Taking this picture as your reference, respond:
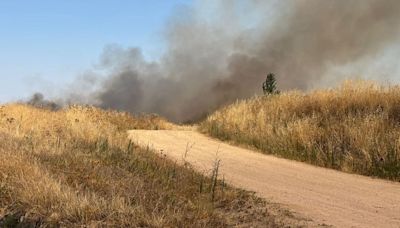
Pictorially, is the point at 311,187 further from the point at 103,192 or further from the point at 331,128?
the point at 331,128

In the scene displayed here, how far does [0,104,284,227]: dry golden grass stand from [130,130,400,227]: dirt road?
0.78m

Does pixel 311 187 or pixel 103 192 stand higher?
pixel 311 187

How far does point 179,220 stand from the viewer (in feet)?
22.9

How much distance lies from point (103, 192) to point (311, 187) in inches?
152

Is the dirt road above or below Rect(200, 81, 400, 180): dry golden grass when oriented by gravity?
below

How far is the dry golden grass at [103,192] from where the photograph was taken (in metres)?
7.15

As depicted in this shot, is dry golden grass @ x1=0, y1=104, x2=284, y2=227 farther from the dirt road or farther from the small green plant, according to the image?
the small green plant

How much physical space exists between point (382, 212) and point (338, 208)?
610 millimetres

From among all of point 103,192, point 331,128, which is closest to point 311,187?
point 103,192

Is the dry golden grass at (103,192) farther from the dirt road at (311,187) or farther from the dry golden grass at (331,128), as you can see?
the dry golden grass at (331,128)

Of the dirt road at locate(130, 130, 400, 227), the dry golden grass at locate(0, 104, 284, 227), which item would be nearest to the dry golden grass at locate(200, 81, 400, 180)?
the dirt road at locate(130, 130, 400, 227)

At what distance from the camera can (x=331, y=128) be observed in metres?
14.4

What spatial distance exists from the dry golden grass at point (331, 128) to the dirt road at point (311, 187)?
0.51 m

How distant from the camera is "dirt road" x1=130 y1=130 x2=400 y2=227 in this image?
7.93m
